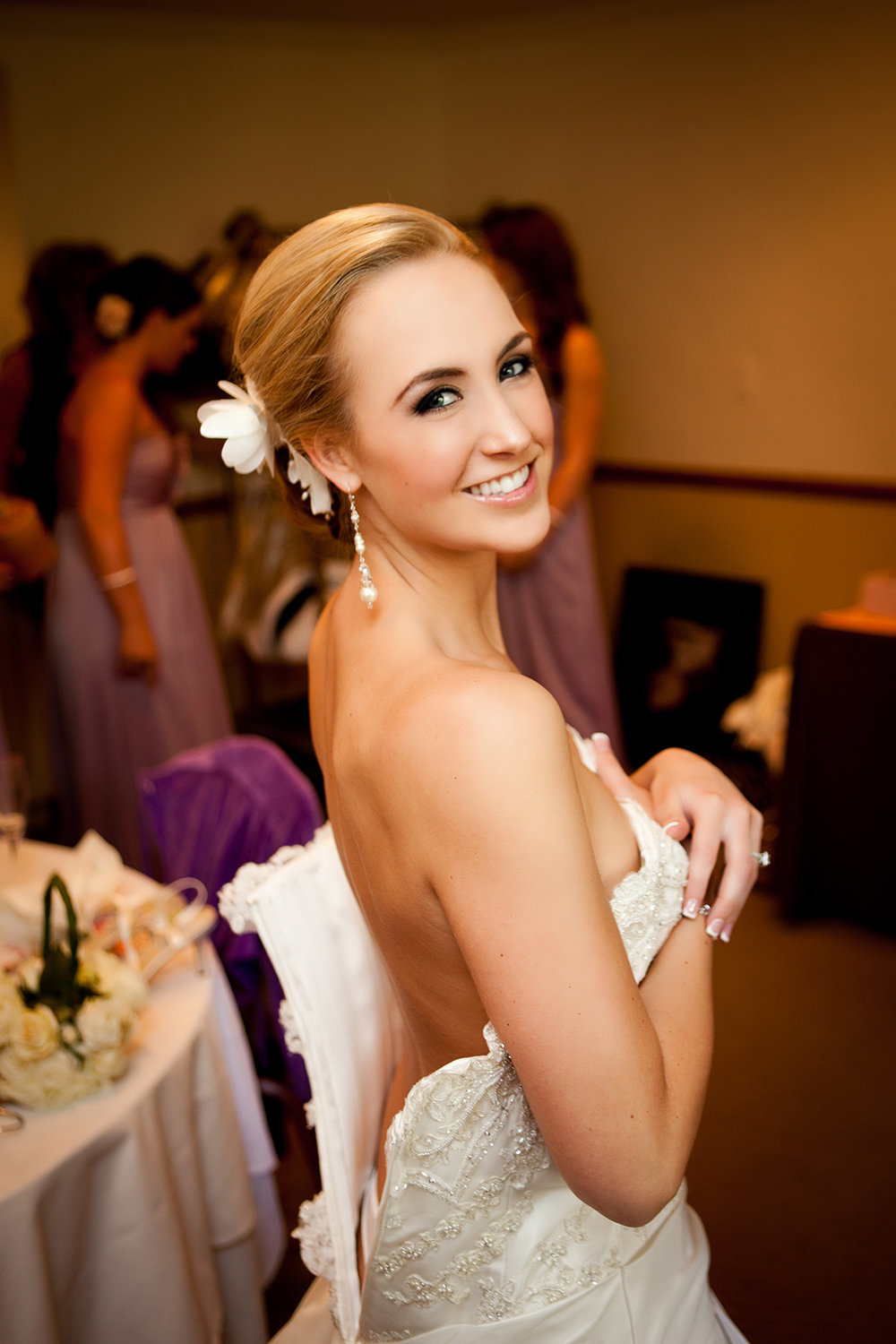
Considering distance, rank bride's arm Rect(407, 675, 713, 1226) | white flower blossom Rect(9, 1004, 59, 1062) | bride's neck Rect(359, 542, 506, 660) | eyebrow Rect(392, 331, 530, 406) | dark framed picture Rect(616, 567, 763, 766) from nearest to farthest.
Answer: bride's arm Rect(407, 675, 713, 1226) → eyebrow Rect(392, 331, 530, 406) → bride's neck Rect(359, 542, 506, 660) → white flower blossom Rect(9, 1004, 59, 1062) → dark framed picture Rect(616, 567, 763, 766)

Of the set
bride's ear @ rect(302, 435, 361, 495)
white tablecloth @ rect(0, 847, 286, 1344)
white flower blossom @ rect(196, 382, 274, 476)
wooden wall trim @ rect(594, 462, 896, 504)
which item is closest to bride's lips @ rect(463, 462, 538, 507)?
bride's ear @ rect(302, 435, 361, 495)

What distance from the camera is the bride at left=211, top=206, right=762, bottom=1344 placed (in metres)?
0.87

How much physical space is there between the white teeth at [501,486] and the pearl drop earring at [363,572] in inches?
5.8

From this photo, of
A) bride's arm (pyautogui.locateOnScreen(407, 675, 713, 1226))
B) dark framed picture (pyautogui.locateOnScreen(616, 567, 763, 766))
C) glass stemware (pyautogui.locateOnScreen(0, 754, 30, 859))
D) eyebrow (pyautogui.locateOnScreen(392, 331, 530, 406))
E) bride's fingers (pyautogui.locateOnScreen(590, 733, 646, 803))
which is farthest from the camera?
dark framed picture (pyautogui.locateOnScreen(616, 567, 763, 766))

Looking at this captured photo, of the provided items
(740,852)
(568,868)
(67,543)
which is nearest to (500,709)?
(568,868)

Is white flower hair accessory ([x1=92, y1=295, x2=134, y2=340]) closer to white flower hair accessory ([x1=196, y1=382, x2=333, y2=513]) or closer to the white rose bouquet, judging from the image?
the white rose bouquet

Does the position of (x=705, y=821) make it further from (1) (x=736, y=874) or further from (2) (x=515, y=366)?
(2) (x=515, y=366)

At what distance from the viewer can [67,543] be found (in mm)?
3598

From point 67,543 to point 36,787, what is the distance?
1172 mm

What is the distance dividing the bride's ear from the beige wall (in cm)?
339

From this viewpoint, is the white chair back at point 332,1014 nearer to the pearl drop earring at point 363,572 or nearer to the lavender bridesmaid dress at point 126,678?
the pearl drop earring at point 363,572

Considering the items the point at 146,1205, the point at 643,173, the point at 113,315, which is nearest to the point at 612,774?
the point at 146,1205

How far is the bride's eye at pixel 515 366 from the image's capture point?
3.41 feet

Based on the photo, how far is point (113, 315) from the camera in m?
3.36
